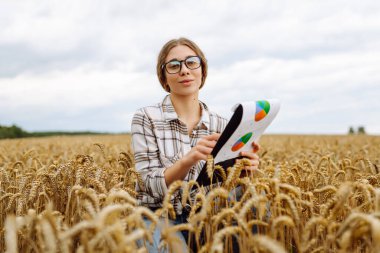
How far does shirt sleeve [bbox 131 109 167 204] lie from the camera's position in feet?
10.5

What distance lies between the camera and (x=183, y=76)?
11.1ft

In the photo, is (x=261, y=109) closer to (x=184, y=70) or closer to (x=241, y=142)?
(x=241, y=142)

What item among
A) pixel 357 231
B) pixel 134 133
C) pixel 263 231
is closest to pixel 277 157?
pixel 134 133

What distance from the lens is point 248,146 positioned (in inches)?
115

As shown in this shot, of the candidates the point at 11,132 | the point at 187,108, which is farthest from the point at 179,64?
the point at 11,132

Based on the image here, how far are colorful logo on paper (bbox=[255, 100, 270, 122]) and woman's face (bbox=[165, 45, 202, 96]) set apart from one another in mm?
947

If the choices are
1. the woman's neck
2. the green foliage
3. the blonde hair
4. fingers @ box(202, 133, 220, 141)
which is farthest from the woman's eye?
the green foliage

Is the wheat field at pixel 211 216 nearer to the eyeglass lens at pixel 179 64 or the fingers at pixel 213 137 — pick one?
the fingers at pixel 213 137

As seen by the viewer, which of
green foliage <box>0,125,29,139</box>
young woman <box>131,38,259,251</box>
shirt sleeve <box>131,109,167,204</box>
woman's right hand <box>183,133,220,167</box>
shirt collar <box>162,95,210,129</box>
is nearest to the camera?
woman's right hand <box>183,133,220,167</box>

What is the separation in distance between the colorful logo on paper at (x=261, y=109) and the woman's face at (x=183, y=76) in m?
0.95

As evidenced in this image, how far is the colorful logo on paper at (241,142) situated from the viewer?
8.96ft

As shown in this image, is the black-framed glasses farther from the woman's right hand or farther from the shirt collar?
the woman's right hand

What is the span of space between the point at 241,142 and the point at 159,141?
34.1 inches

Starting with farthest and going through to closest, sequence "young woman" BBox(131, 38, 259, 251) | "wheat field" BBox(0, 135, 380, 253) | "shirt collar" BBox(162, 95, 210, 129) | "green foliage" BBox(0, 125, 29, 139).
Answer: "green foliage" BBox(0, 125, 29, 139) < "shirt collar" BBox(162, 95, 210, 129) < "young woman" BBox(131, 38, 259, 251) < "wheat field" BBox(0, 135, 380, 253)
